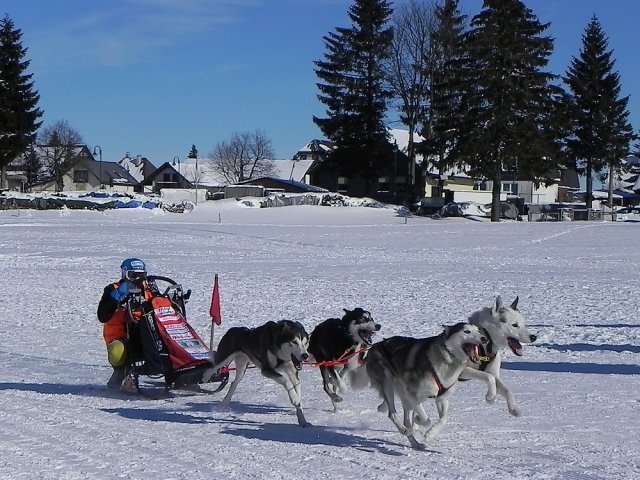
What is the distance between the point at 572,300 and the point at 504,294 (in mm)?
1611

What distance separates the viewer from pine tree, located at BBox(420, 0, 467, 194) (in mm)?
49750

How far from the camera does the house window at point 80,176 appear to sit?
93.4m

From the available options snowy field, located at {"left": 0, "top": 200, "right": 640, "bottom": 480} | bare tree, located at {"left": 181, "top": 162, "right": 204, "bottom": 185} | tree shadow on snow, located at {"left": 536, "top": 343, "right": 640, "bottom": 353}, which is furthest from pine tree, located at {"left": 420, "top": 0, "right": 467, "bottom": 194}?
bare tree, located at {"left": 181, "top": 162, "right": 204, "bottom": 185}

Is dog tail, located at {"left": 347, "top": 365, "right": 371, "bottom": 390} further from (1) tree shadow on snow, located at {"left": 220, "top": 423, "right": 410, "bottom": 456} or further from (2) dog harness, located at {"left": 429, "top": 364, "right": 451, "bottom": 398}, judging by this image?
(2) dog harness, located at {"left": 429, "top": 364, "right": 451, "bottom": 398}

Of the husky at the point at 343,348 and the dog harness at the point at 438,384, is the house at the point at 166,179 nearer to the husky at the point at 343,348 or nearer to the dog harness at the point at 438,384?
the husky at the point at 343,348

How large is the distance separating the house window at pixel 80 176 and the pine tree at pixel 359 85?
136 ft

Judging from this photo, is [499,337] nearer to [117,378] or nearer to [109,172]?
[117,378]

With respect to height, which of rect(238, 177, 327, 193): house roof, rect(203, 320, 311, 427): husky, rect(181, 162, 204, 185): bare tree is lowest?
rect(203, 320, 311, 427): husky

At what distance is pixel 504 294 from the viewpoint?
1684cm

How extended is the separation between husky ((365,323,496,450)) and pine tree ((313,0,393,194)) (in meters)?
54.4

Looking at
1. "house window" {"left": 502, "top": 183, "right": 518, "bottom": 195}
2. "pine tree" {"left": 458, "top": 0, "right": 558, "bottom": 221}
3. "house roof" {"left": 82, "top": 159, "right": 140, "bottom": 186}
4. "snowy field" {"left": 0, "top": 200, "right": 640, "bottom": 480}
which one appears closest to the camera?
"snowy field" {"left": 0, "top": 200, "right": 640, "bottom": 480}

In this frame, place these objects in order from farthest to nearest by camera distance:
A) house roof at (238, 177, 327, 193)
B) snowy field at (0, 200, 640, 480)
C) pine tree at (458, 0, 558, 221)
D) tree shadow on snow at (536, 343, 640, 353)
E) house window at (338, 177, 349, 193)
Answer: house window at (338, 177, 349, 193)
house roof at (238, 177, 327, 193)
pine tree at (458, 0, 558, 221)
tree shadow on snow at (536, 343, 640, 353)
snowy field at (0, 200, 640, 480)

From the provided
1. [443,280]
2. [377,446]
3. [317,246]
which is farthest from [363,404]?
[317,246]

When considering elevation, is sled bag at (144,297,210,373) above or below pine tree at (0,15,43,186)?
below
